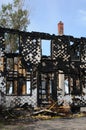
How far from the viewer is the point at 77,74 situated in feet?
94.7

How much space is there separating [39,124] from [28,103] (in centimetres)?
849

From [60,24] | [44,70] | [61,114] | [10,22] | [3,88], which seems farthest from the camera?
[10,22]

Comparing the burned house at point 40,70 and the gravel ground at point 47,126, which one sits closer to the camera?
the gravel ground at point 47,126

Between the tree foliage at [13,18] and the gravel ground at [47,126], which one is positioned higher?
the tree foliage at [13,18]

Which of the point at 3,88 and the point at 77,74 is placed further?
the point at 77,74

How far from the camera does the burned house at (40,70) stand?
26905mm

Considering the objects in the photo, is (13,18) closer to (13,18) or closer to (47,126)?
(13,18)

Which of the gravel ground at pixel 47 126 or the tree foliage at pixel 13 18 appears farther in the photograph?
the tree foliage at pixel 13 18

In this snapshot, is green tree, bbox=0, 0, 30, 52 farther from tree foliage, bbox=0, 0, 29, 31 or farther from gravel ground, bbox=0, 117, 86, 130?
gravel ground, bbox=0, 117, 86, 130

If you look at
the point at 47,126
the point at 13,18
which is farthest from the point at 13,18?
the point at 47,126

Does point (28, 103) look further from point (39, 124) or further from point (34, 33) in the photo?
point (39, 124)

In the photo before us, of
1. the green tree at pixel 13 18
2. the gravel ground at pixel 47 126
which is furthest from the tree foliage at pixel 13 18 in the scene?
the gravel ground at pixel 47 126

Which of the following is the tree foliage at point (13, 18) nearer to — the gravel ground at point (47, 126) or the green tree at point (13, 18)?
the green tree at point (13, 18)

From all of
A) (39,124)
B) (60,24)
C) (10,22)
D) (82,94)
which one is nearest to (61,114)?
(39,124)
